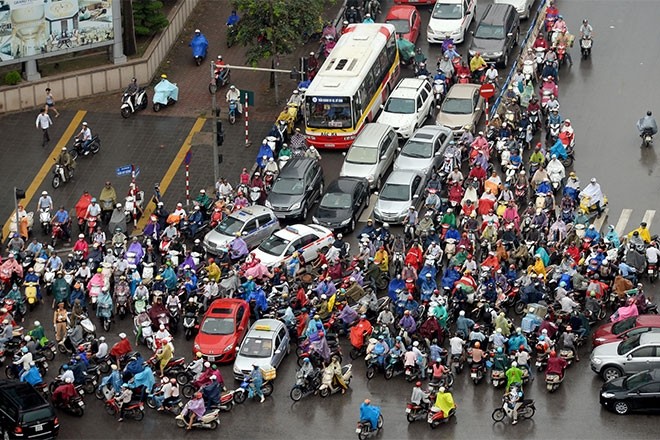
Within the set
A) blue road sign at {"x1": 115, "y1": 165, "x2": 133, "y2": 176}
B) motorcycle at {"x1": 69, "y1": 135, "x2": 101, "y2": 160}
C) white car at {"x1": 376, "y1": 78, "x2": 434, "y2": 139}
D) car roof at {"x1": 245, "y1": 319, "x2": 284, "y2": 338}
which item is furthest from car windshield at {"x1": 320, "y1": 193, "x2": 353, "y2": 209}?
motorcycle at {"x1": 69, "y1": 135, "x2": 101, "y2": 160}

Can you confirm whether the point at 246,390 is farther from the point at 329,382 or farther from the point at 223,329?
the point at 223,329

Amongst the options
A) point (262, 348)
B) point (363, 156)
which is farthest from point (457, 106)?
point (262, 348)

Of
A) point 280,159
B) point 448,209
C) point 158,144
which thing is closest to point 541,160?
point 448,209

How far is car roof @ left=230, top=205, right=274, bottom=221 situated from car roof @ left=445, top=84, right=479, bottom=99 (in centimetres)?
1027

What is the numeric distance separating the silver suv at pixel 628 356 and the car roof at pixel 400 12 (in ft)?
82.7

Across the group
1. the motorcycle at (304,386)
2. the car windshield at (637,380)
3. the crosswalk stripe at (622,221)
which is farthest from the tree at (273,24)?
the car windshield at (637,380)

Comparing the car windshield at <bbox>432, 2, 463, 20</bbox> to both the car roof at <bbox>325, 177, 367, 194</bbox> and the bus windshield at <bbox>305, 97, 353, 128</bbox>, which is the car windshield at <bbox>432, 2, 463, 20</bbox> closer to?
the bus windshield at <bbox>305, 97, 353, 128</bbox>

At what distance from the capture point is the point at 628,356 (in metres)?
51.9

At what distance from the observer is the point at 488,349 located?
53.2 meters

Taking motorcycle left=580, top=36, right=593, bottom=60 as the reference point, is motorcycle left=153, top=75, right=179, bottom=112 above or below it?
below

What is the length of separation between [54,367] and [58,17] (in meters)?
19.4

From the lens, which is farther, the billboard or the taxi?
the billboard

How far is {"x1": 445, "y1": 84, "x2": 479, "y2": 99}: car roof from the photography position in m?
67.5

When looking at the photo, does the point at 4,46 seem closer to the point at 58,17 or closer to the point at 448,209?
the point at 58,17
